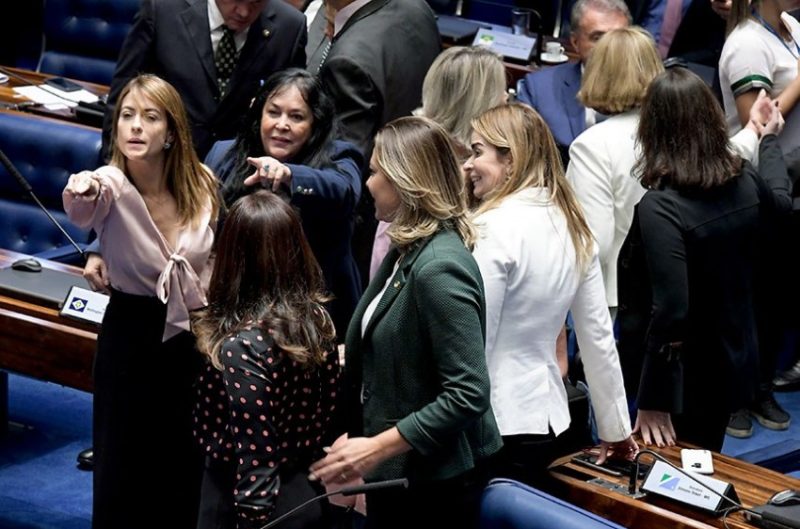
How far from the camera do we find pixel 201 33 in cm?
391

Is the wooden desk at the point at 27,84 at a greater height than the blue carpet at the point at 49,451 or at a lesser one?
greater

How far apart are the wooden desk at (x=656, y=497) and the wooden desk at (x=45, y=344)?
132 centimetres

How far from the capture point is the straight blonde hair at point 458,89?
372 cm

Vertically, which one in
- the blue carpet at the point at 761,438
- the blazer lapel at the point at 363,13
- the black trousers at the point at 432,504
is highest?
the blazer lapel at the point at 363,13

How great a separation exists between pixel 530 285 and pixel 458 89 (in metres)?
1.09

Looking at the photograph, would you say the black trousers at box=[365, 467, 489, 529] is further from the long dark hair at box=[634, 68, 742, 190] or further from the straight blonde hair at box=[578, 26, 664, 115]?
the straight blonde hair at box=[578, 26, 664, 115]

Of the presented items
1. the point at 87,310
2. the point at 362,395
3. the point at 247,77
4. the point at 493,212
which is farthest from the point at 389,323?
the point at 247,77

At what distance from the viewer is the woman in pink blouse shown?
3.07m

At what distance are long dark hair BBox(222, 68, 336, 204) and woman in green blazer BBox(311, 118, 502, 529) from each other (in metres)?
0.69

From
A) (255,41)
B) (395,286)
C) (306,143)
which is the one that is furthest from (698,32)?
(395,286)

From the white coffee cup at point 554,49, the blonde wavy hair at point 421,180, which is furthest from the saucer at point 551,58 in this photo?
the blonde wavy hair at point 421,180

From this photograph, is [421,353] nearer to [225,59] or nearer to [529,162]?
[529,162]

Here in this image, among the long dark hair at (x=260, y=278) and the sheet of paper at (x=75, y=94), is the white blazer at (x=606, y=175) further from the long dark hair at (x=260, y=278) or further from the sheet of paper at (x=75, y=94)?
the sheet of paper at (x=75, y=94)

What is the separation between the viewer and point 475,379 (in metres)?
2.51
